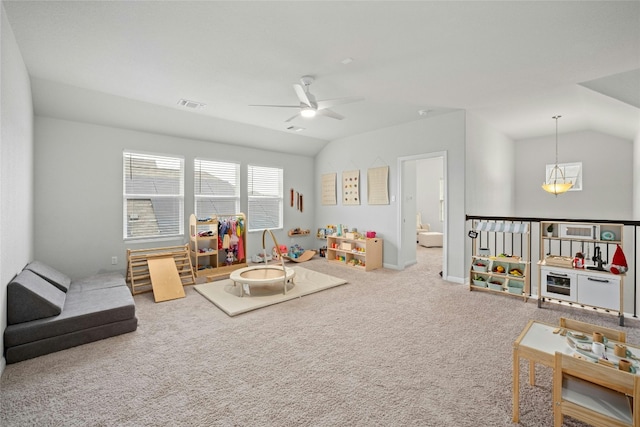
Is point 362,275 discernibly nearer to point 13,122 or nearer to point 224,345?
point 224,345

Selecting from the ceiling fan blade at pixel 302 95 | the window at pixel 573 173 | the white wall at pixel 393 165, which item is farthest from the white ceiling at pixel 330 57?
the window at pixel 573 173

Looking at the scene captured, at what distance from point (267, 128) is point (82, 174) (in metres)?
3.33

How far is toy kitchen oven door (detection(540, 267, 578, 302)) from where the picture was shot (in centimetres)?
347

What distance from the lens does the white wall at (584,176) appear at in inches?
239

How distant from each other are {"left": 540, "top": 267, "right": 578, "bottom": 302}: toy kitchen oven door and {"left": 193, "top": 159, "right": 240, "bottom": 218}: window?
569cm

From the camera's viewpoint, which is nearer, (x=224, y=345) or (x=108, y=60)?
(x=224, y=345)

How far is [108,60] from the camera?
3.08 metres

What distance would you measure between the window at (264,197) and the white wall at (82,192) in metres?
1.80

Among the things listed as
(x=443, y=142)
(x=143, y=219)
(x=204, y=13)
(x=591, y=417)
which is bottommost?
(x=591, y=417)

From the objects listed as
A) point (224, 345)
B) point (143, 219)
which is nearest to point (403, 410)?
point (224, 345)

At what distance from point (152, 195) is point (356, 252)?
13.8 feet

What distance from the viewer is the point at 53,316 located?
107 inches

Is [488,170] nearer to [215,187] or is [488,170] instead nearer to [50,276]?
[215,187]

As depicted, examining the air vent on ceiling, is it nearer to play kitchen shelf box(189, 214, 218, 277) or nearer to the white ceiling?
the white ceiling
